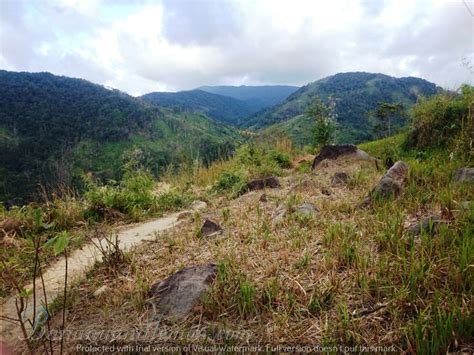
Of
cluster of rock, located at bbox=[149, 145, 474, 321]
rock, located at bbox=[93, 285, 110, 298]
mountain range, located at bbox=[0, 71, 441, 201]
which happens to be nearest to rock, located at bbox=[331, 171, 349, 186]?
cluster of rock, located at bbox=[149, 145, 474, 321]

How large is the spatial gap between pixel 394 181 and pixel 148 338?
3.05 m

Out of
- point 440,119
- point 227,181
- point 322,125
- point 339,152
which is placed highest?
point 322,125

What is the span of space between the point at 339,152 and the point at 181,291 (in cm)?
590

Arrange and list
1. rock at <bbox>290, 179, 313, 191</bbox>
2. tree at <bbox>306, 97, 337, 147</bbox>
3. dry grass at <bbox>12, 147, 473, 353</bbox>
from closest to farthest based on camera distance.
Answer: dry grass at <bbox>12, 147, 473, 353</bbox>, rock at <bbox>290, 179, 313, 191</bbox>, tree at <bbox>306, 97, 337, 147</bbox>

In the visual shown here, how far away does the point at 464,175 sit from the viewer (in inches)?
137

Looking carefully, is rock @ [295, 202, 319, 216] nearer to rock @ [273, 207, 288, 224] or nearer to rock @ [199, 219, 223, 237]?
rock @ [273, 207, 288, 224]

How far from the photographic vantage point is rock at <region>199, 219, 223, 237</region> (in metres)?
3.31

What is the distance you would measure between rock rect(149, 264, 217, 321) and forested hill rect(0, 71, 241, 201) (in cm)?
5642

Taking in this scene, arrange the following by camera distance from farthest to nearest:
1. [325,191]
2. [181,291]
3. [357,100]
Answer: [357,100], [325,191], [181,291]

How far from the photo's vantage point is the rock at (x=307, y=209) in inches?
132

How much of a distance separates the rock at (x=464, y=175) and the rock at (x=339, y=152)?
3.10 meters

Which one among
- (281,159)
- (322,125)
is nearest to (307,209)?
(281,159)

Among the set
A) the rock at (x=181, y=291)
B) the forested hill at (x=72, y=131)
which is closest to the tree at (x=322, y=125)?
the rock at (x=181, y=291)

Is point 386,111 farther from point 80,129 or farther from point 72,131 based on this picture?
point 80,129
